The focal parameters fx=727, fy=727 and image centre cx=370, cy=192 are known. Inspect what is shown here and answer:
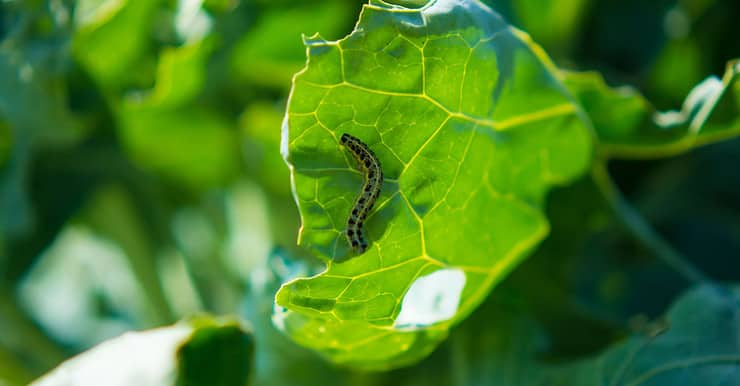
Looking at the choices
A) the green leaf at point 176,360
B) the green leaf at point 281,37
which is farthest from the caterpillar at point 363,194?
the green leaf at point 281,37

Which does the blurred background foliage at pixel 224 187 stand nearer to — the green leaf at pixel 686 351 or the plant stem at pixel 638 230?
the plant stem at pixel 638 230

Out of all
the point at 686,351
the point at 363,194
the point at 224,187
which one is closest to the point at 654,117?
the point at 686,351

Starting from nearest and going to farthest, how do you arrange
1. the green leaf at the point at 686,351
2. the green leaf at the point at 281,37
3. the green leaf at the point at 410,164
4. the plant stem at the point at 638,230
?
the green leaf at the point at 410,164 → the green leaf at the point at 686,351 → the plant stem at the point at 638,230 → the green leaf at the point at 281,37

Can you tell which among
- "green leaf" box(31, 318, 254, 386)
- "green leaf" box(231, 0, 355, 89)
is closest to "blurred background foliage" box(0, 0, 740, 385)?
"green leaf" box(231, 0, 355, 89)

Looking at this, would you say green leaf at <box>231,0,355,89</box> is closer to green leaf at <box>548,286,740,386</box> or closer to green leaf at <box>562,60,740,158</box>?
green leaf at <box>562,60,740,158</box>

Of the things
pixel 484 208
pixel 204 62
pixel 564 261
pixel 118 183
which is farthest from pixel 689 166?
pixel 118 183

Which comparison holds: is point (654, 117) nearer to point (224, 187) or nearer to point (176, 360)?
point (176, 360)
